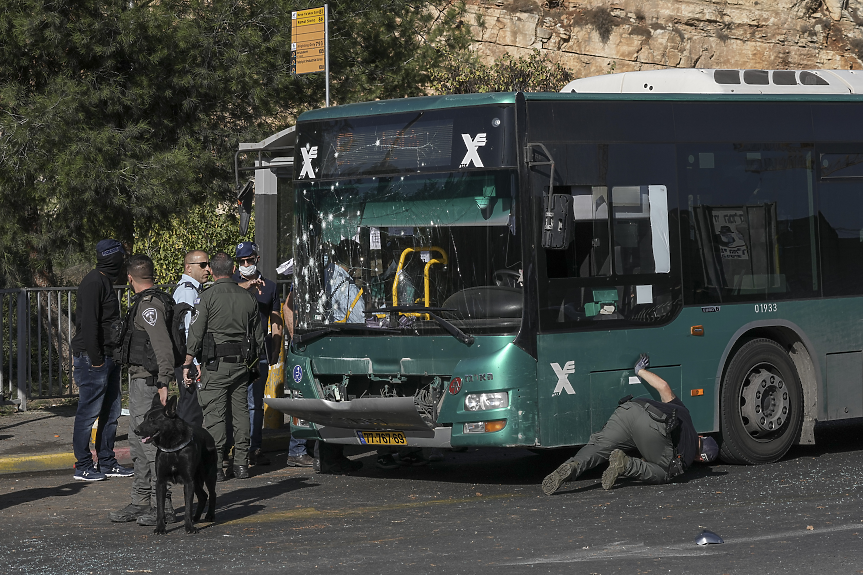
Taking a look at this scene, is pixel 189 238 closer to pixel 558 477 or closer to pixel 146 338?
pixel 146 338

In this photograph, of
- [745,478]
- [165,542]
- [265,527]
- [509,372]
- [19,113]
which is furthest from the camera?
[19,113]

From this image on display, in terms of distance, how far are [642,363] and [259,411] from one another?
3461mm

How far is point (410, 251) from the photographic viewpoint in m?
8.85

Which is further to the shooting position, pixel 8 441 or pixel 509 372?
pixel 8 441

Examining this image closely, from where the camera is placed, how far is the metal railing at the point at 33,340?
1296cm

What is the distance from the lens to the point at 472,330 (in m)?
8.62

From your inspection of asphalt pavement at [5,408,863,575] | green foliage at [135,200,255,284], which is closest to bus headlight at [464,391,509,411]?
asphalt pavement at [5,408,863,575]

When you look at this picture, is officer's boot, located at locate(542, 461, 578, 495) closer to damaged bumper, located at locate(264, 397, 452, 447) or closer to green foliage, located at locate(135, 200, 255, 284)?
damaged bumper, located at locate(264, 397, 452, 447)

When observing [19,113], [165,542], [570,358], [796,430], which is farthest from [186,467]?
[19,113]

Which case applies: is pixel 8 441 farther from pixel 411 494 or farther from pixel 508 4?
pixel 508 4

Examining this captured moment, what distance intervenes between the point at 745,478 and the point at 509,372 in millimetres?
2144

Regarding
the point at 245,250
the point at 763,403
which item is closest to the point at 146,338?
the point at 245,250

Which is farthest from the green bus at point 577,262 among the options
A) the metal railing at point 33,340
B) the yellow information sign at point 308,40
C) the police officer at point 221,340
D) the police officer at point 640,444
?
the yellow information sign at point 308,40

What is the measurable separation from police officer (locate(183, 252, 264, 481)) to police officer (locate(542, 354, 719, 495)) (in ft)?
8.43
